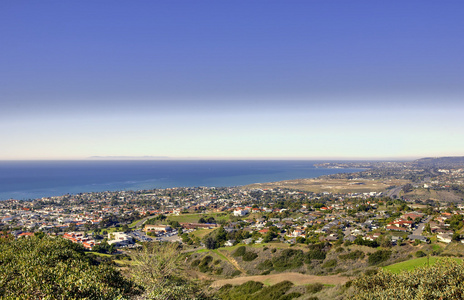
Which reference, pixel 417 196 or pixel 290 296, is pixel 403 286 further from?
pixel 417 196

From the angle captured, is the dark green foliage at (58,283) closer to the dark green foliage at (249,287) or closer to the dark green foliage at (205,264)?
the dark green foliage at (249,287)

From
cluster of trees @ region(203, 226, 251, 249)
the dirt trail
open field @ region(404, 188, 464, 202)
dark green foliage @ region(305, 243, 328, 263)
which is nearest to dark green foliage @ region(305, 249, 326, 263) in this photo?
dark green foliage @ region(305, 243, 328, 263)

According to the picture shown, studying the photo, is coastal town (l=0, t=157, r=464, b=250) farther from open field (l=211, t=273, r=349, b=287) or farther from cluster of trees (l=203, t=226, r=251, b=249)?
open field (l=211, t=273, r=349, b=287)

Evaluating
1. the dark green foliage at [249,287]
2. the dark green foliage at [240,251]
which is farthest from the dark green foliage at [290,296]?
the dark green foliage at [240,251]

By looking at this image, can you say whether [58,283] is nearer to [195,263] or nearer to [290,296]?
[290,296]

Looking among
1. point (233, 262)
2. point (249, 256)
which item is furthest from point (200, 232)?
point (249, 256)
